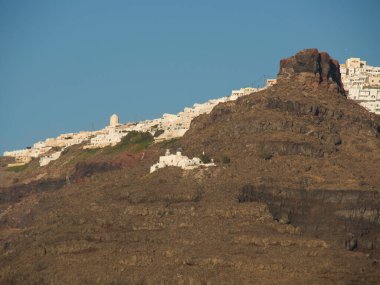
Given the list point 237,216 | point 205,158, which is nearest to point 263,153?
point 205,158

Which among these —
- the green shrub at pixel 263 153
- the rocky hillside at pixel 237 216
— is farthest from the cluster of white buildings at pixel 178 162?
the green shrub at pixel 263 153

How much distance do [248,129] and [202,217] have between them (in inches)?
1155

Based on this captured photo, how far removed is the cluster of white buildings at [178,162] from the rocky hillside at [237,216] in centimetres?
180

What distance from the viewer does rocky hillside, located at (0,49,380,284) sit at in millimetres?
147875

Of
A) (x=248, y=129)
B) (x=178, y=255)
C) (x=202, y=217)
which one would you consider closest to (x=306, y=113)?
(x=248, y=129)

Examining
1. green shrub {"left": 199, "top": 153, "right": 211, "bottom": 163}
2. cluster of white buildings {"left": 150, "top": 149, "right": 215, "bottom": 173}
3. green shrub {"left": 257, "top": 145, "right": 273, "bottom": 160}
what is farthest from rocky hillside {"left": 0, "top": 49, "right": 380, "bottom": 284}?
cluster of white buildings {"left": 150, "top": 149, "right": 215, "bottom": 173}

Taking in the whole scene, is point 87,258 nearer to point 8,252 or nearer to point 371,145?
point 8,252

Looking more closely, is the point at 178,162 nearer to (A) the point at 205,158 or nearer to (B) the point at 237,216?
(A) the point at 205,158

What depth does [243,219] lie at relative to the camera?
16262 centimetres

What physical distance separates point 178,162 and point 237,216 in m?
26.3

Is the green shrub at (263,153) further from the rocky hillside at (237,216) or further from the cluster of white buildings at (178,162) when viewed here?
the cluster of white buildings at (178,162)

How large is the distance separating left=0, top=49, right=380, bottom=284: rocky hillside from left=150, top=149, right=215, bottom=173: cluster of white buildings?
5.90ft

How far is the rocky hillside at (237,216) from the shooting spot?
5822 inches

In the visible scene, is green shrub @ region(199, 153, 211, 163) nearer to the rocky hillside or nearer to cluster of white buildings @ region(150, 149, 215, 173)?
cluster of white buildings @ region(150, 149, 215, 173)
